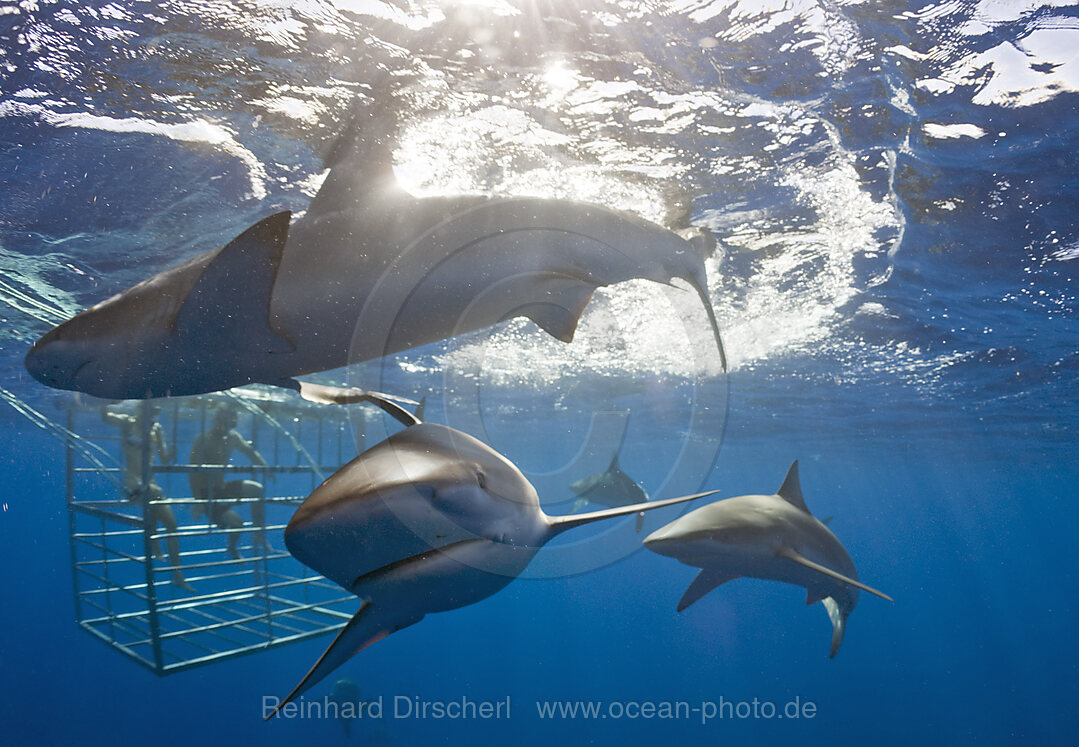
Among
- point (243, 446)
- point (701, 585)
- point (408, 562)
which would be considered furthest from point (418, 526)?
point (243, 446)

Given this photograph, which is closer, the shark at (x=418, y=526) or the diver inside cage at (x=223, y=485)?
the shark at (x=418, y=526)

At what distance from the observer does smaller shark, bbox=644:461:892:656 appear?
18.0 ft

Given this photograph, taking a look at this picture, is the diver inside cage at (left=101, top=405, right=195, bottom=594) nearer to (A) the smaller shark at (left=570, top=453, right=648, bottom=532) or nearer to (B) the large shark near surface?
(B) the large shark near surface

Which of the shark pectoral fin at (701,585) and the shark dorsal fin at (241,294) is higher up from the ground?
the shark dorsal fin at (241,294)

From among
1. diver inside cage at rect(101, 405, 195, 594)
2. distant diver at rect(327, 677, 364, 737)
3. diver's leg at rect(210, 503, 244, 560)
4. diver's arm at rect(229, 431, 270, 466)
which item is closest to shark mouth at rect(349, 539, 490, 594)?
diver inside cage at rect(101, 405, 195, 594)

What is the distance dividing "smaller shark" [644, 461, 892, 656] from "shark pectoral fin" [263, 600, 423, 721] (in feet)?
10.4

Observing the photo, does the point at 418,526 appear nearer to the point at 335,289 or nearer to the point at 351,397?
the point at 351,397

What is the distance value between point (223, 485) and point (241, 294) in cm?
962

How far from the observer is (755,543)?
5633 mm

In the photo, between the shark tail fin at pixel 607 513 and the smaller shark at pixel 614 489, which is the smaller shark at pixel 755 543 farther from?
the smaller shark at pixel 614 489

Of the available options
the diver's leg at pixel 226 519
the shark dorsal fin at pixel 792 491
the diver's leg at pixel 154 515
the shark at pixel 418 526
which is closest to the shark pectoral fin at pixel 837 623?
the shark dorsal fin at pixel 792 491

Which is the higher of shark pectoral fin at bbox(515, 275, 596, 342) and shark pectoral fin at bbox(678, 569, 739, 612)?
shark pectoral fin at bbox(515, 275, 596, 342)

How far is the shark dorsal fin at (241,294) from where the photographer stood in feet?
6.61

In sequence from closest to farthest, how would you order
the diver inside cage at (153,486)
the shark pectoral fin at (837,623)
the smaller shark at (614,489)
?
the shark pectoral fin at (837,623), the diver inside cage at (153,486), the smaller shark at (614,489)
